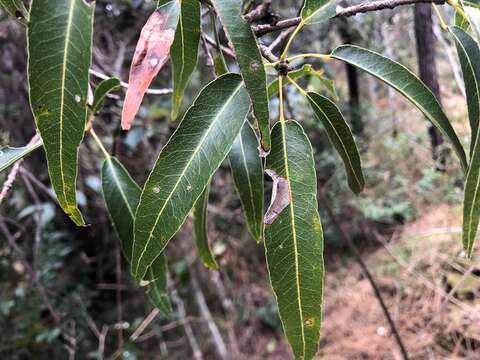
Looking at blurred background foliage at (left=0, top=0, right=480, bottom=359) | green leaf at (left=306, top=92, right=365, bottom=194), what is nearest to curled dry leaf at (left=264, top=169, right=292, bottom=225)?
green leaf at (left=306, top=92, right=365, bottom=194)

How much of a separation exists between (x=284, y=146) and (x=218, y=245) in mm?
1506

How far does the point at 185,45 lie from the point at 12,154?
0.24 m

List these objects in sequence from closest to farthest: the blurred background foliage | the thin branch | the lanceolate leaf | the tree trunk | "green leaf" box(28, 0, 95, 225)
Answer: "green leaf" box(28, 0, 95, 225)
the thin branch
the lanceolate leaf
the tree trunk
the blurred background foliage

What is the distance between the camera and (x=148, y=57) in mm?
368

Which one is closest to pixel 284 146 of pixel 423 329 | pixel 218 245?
pixel 218 245

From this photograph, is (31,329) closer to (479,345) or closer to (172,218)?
(172,218)

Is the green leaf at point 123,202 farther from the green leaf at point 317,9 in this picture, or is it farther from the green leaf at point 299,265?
the green leaf at point 317,9

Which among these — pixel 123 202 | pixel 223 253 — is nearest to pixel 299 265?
pixel 123 202

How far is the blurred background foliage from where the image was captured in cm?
156

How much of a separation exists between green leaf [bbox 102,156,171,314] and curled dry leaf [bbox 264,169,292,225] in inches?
8.9

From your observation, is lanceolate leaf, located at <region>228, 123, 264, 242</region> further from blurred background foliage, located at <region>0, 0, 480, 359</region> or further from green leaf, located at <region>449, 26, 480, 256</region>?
blurred background foliage, located at <region>0, 0, 480, 359</region>

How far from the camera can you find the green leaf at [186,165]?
1.28 ft

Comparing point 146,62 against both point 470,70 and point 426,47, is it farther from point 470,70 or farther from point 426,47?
point 426,47

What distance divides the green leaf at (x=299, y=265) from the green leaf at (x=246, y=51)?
0.33 ft
